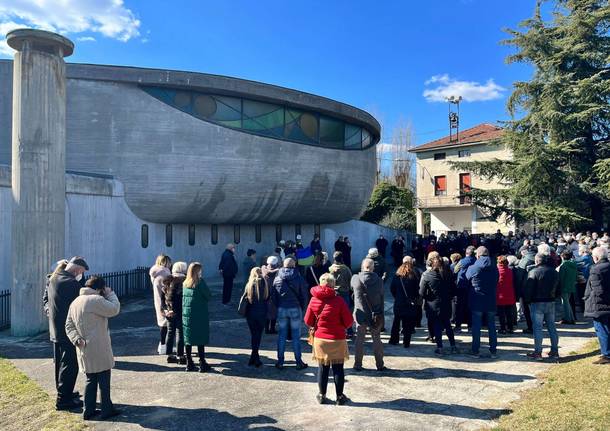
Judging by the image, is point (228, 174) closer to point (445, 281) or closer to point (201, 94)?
point (201, 94)

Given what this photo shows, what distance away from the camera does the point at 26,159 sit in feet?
31.7

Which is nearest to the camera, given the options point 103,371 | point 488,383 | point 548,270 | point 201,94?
point 103,371

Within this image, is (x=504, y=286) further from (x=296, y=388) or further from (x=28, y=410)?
(x=28, y=410)

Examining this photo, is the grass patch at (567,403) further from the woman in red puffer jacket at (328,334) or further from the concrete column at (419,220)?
the concrete column at (419,220)

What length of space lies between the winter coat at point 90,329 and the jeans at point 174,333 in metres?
1.94

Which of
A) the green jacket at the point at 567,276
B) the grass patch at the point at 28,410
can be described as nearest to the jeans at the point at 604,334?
the green jacket at the point at 567,276

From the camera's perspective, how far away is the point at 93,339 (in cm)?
533

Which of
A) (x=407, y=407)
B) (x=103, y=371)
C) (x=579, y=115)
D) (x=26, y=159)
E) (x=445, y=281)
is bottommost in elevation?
(x=407, y=407)

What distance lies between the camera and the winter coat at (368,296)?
7.19 m

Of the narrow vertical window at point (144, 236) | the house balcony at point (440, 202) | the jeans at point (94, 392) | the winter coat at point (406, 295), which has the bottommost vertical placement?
the jeans at point (94, 392)

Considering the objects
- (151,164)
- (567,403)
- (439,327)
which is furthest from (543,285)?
(151,164)

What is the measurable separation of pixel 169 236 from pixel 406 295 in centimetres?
1217

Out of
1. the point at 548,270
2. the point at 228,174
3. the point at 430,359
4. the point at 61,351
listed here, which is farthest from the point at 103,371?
the point at 228,174

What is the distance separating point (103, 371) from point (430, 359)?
200 inches
